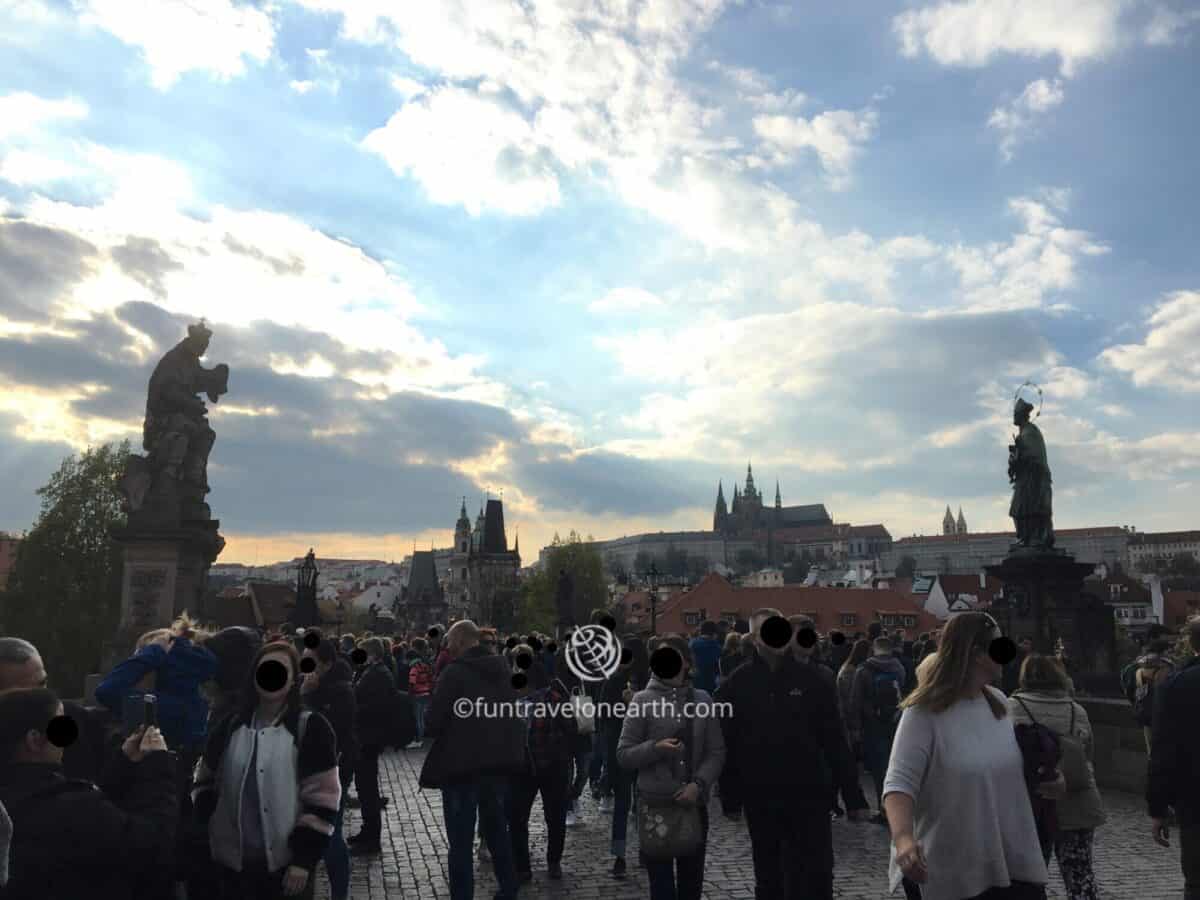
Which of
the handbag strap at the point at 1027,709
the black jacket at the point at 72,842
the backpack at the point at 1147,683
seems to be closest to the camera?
the black jacket at the point at 72,842

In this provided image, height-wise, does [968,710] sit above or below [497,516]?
below

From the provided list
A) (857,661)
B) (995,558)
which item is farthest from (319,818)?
(995,558)

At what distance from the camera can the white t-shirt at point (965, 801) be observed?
3617 mm

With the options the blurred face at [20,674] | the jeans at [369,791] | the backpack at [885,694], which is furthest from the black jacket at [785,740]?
the jeans at [369,791]

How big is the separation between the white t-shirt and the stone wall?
913cm

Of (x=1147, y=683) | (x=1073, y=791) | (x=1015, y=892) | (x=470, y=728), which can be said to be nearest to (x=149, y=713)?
(x=470, y=728)

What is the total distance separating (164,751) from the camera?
355 cm

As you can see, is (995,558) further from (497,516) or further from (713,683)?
(713,683)

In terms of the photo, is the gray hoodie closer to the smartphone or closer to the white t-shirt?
the white t-shirt

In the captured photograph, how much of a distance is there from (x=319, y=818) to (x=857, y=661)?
7.95 m

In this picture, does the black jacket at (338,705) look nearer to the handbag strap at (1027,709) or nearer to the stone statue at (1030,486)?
the handbag strap at (1027,709)

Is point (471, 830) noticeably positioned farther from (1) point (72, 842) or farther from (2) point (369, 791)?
(1) point (72, 842)

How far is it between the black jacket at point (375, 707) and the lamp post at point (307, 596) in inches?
432

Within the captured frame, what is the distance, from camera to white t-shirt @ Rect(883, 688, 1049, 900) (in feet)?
11.9
